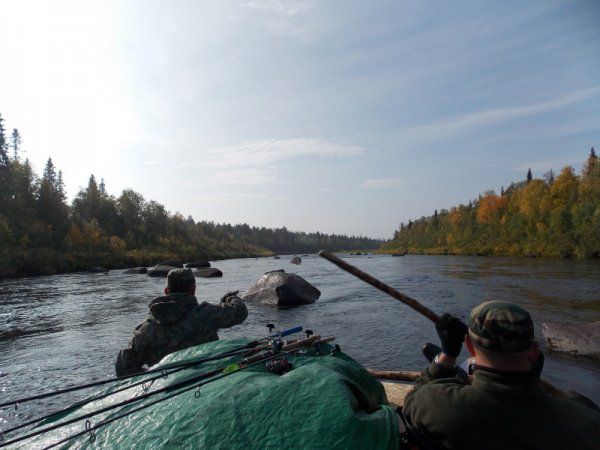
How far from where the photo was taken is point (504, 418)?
222cm

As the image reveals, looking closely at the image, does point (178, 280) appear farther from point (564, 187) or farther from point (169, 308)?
point (564, 187)

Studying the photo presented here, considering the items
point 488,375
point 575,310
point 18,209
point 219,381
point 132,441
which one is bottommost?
point 575,310

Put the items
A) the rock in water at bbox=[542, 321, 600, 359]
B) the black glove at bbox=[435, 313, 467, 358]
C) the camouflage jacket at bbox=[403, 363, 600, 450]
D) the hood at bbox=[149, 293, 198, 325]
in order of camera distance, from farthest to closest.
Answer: the rock in water at bbox=[542, 321, 600, 359]
the hood at bbox=[149, 293, 198, 325]
the black glove at bbox=[435, 313, 467, 358]
the camouflage jacket at bbox=[403, 363, 600, 450]

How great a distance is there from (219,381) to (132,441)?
853 mm

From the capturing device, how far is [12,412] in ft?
23.0

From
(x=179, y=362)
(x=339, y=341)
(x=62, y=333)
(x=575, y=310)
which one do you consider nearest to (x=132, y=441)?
(x=179, y=362)

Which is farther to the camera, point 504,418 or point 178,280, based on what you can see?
point 178,280

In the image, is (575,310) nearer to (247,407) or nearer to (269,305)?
(269,305)

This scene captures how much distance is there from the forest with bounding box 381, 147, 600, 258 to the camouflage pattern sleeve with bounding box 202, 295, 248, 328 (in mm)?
57129

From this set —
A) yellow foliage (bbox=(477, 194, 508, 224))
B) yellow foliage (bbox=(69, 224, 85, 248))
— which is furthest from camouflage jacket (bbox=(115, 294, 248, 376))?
yellow foliage (bbox=(477, 194, 508, 224))

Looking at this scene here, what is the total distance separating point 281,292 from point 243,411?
566 inches

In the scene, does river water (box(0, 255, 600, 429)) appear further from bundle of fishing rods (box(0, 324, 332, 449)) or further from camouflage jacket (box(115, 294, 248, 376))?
bundle of fishing rods (box(0, 324, 332, 449))

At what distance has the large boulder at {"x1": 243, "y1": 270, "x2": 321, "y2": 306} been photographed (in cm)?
1711

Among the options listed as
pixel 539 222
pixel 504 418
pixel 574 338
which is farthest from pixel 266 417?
pixel 539 222
